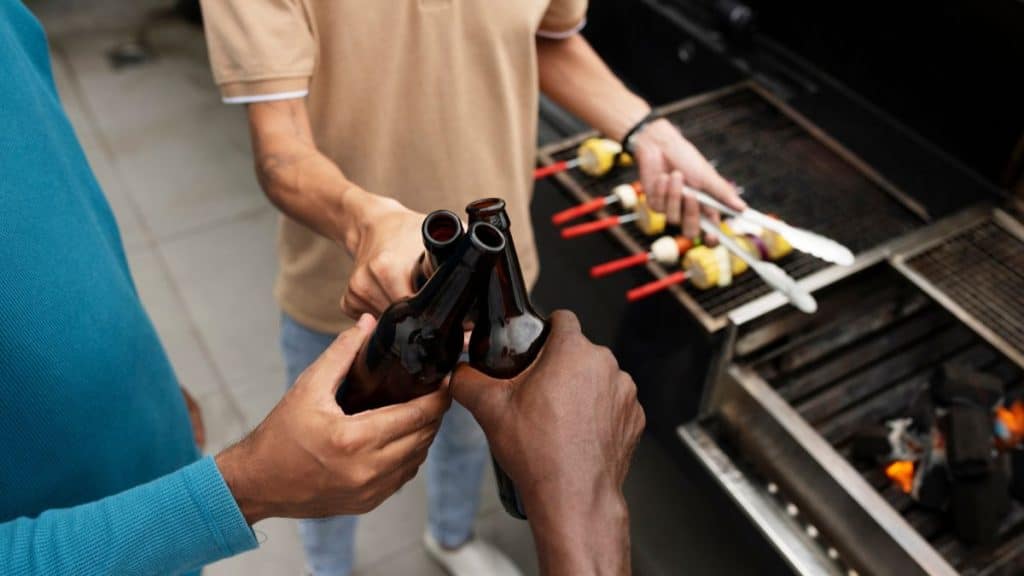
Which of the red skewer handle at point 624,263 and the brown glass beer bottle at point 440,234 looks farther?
the red skewer handle at point 624,263

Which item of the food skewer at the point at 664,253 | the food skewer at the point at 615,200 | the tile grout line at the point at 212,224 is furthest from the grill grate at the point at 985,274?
the tile grout line at the point at 212,224

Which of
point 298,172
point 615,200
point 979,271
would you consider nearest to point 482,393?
point 298,172

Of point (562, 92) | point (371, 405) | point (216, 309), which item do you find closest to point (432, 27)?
point (562, 92)

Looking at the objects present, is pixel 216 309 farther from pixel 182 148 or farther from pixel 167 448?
pixel 167 448

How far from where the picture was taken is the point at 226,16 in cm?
110

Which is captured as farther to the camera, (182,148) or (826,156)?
(182,148)

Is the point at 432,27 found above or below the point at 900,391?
above

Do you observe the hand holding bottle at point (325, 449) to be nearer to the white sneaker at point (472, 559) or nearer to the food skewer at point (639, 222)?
the food skewer at point (639, 222)

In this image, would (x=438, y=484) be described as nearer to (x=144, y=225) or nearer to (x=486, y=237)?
(x=486, y=237)

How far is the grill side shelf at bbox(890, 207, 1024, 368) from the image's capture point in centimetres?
149

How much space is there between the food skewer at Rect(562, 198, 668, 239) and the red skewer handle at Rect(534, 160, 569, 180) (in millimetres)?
148

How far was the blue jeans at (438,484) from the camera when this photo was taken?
1.50 meters

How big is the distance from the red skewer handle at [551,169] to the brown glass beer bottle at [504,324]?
0.97 m

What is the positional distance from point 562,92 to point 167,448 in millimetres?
904
